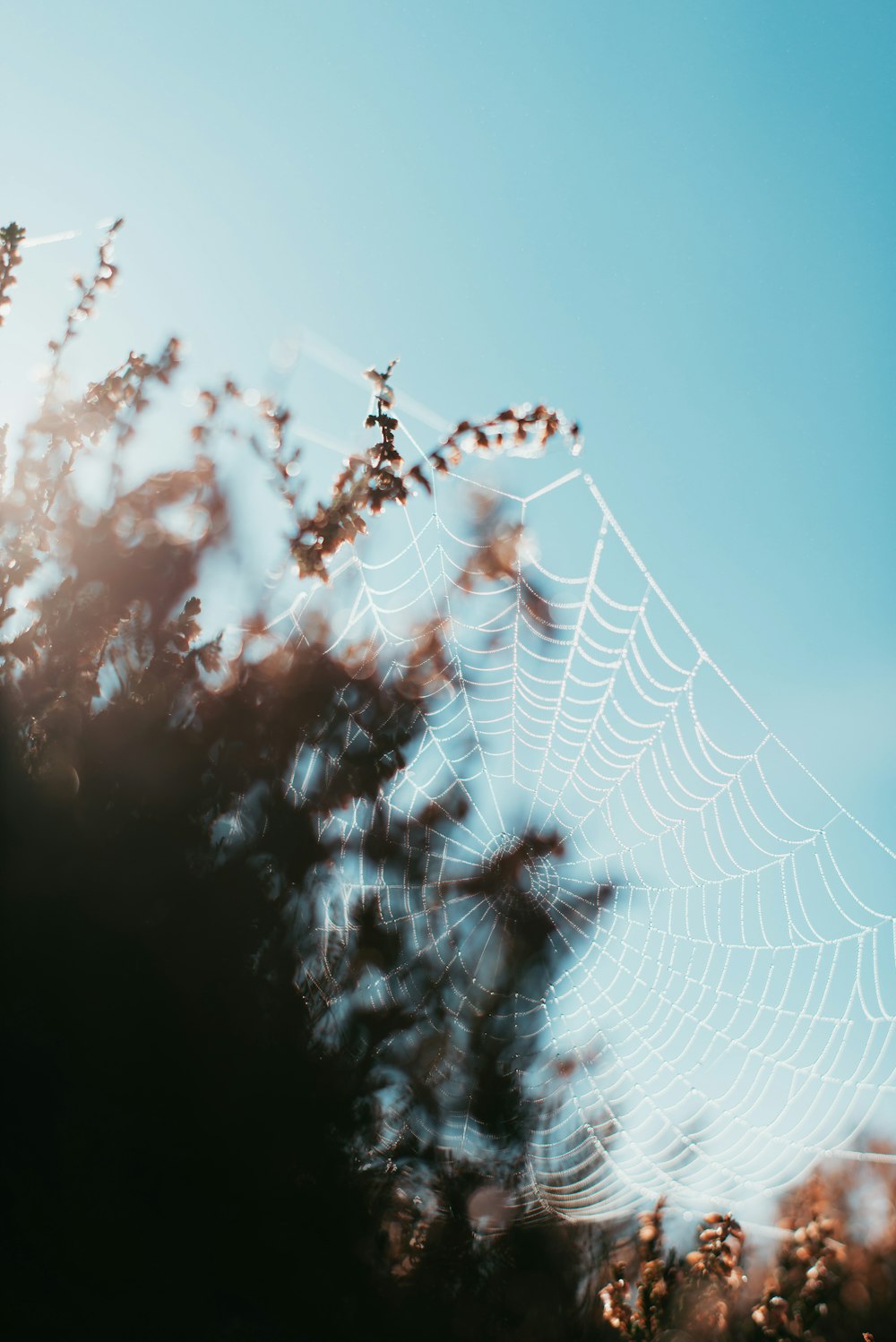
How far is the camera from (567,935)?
5.58 meters

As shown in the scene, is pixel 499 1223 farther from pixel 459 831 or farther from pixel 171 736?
pixel 171 736

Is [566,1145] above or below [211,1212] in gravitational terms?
above

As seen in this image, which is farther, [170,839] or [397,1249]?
[397,1249]

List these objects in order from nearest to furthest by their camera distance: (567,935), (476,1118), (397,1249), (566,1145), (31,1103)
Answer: (31,1103)
(397,1249)
(476,1118)
(566,1145)
(567,935)

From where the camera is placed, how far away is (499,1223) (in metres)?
3.51

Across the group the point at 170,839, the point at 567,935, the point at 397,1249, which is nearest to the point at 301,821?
the point at 170,839

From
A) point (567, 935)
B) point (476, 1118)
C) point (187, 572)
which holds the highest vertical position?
point (567, 935)

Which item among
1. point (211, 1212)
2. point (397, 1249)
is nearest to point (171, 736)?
point (211, 1212)

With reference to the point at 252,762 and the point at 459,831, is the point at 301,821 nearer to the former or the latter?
the point at 252,762

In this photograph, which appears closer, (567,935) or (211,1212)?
(211,1212)

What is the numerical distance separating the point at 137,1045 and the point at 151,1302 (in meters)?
0.60

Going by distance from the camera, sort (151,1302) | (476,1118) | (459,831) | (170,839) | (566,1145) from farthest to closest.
A: (459,831)
(566,1145)
(476,1118)
(170,839)
(151,1302)

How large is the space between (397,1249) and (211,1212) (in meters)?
1.15

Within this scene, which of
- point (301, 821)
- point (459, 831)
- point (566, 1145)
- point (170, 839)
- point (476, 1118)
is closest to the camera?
point (170, 839)
